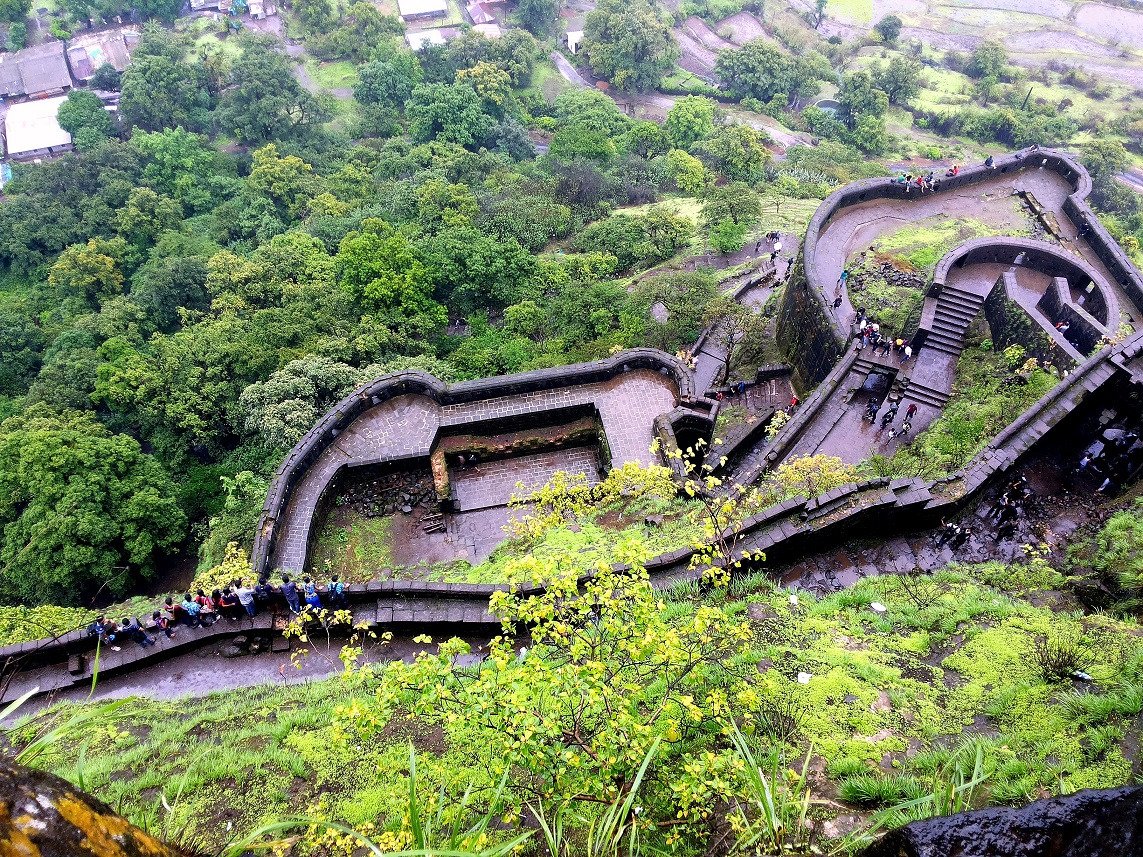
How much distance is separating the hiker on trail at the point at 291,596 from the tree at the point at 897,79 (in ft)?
235

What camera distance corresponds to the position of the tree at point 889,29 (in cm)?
8194

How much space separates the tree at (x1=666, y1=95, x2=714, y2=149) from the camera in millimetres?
55812

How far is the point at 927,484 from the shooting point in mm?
15328

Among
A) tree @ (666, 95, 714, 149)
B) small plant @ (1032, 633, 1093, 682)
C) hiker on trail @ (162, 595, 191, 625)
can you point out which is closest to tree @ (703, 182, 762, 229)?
tree @ (666, 95, 714, 149)

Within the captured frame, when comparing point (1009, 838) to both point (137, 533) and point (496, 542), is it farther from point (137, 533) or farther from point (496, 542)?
point (137, 533)

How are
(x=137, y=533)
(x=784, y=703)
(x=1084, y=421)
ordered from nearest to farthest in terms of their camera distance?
(x=784, y=703) < (x=1084, y=421) < (x=137, y=533)

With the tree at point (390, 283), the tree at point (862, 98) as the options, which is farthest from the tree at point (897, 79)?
the tree at point (390, 283)

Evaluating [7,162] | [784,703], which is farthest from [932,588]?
[7,162]

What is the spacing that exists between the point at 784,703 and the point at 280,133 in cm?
6329

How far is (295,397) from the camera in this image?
24375 millimetres

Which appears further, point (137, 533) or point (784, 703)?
point (137, 533)

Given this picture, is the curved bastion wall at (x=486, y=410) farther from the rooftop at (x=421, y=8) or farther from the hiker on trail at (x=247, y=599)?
the rooftop at (x=421, y=8)

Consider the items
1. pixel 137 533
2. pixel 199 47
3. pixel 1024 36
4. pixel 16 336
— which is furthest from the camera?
pixel 1024 36

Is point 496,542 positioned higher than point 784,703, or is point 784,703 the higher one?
point 784,703
